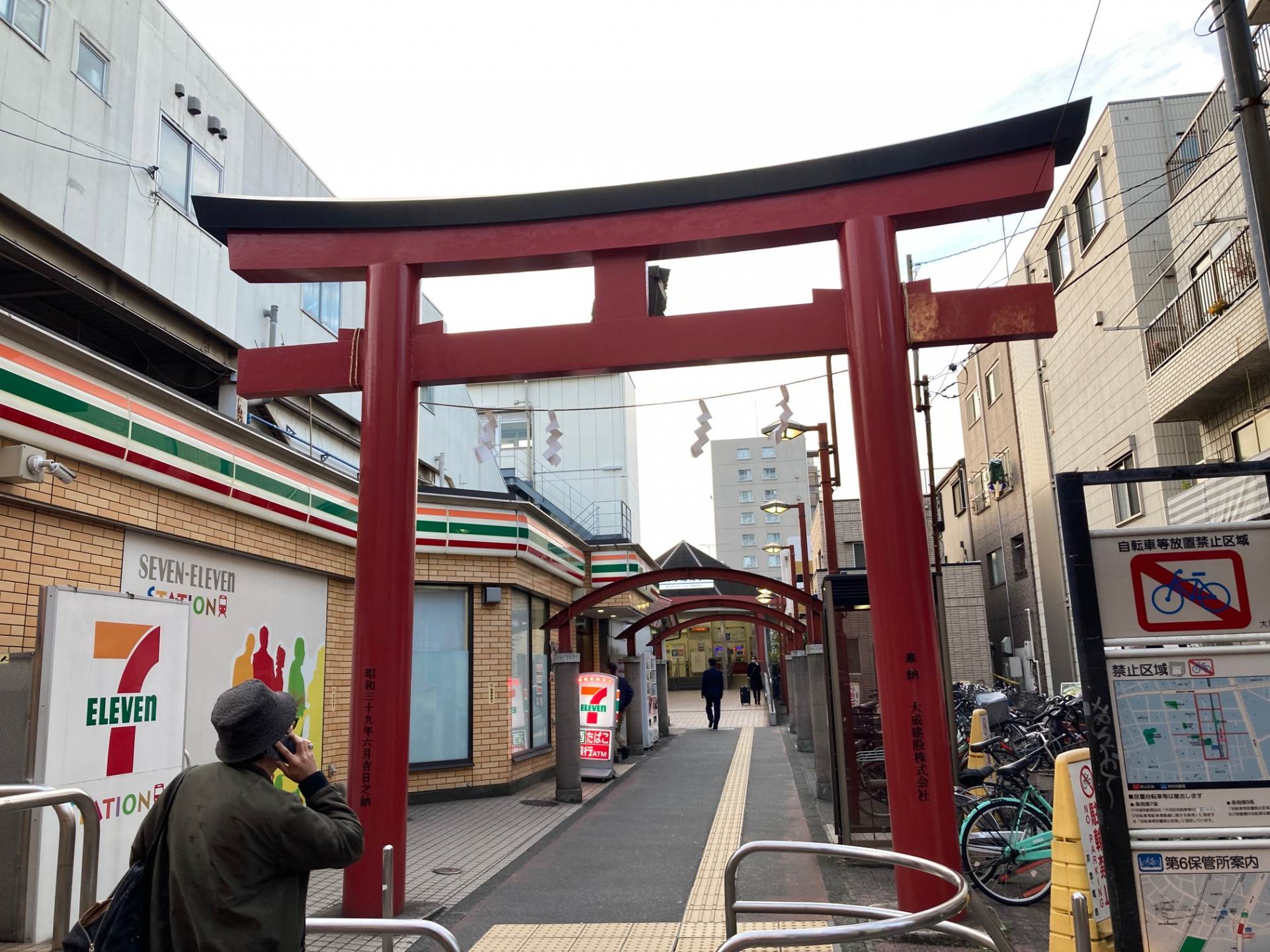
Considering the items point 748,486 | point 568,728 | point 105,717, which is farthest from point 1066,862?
point 748,486

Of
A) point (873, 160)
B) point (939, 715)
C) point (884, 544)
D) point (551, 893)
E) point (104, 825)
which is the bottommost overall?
point (551, 893)

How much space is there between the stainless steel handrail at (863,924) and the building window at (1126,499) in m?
16.9

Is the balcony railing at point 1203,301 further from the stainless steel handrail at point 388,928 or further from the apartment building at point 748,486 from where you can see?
the apartment building at point 748,486

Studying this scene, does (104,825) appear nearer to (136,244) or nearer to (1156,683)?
(1156,683)

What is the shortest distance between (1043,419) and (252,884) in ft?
81.4

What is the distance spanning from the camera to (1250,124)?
225 inches

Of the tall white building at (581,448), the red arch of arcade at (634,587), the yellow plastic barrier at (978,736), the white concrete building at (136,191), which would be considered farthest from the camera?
the tall white building at (581,448)

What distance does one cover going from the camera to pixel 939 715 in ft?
22.2

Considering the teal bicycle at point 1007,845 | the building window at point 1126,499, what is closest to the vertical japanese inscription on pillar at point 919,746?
the teal bicycle at point 1007,845

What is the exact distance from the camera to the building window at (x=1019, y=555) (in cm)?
2673

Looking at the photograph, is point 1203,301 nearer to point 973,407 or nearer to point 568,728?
point 568,728

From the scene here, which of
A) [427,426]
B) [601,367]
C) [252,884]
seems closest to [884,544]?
[601,367]

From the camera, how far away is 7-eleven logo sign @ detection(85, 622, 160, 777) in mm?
6340

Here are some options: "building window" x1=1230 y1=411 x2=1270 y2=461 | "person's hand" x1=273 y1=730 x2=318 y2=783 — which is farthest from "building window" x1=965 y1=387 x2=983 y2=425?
"person's hand" x1=273 y1=730 x2=318 y2=783
